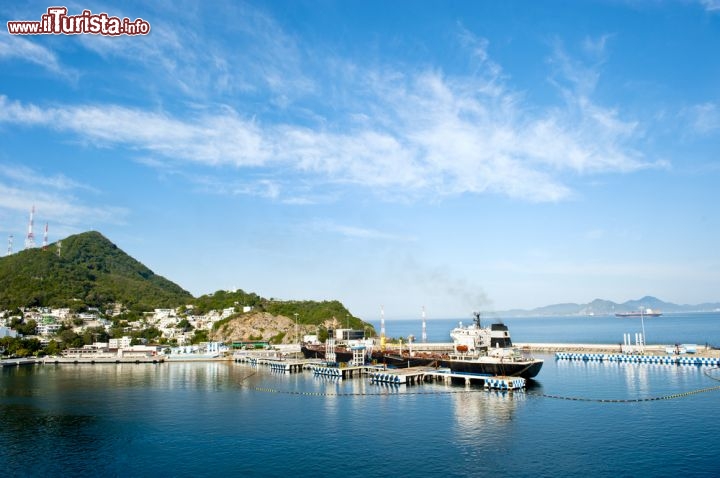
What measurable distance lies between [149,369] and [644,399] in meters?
113

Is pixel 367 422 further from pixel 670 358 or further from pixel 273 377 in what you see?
pixel 670 358

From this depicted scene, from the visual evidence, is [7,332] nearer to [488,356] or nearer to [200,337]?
[200,337]

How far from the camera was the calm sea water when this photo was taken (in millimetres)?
41719

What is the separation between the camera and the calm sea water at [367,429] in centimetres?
4172

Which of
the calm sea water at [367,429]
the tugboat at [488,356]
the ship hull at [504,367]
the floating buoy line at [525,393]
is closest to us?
the calm sea water at [367,429]

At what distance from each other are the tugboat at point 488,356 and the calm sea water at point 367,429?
4.15 m

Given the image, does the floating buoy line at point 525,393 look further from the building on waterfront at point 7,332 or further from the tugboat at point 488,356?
the building on waterfront at point 7,332

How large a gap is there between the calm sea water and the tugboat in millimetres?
4152

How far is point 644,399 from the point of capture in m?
66.2

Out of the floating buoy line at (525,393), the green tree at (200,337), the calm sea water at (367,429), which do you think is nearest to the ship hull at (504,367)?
the calm sea water at (367,429)

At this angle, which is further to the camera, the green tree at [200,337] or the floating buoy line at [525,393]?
the green tree at [200,337]

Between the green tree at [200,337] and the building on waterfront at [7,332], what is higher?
the building on waterfront at [7,332]

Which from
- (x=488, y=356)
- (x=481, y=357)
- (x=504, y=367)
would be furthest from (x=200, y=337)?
(x=504, y=367)

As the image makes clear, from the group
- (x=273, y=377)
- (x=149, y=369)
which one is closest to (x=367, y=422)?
(x=273, y=377)
